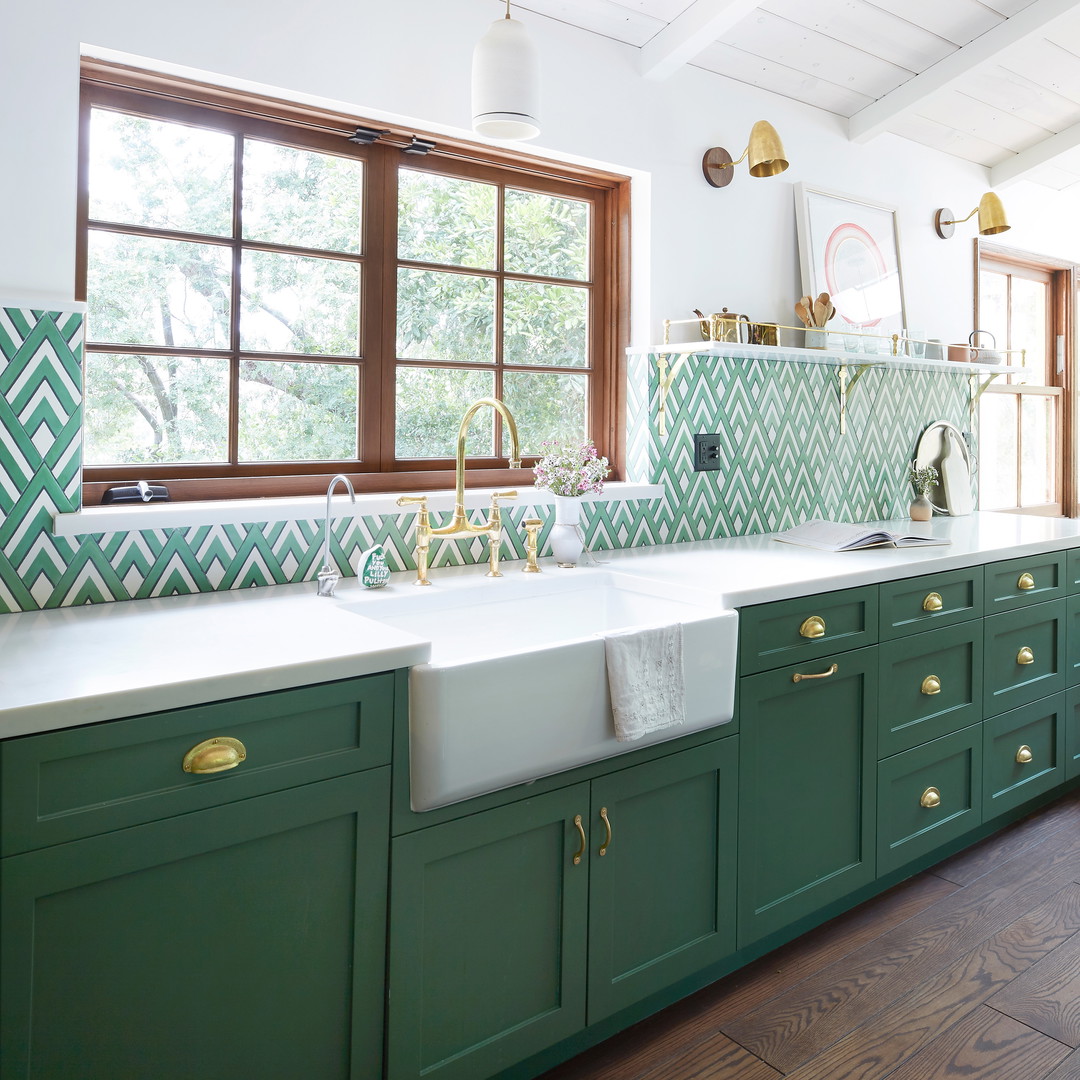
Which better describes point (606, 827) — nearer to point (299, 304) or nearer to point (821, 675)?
point (821, 675)

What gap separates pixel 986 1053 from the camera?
1.75 m

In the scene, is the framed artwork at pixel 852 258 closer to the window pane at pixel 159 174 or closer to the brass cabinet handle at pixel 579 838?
the window pane at pixel 159 174

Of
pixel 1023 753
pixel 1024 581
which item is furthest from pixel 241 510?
pixel 1023 753

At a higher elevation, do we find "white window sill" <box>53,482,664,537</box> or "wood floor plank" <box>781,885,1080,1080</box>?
"white window sill" <box>53,482,664,537</box>

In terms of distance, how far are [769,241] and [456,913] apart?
2.25 meters

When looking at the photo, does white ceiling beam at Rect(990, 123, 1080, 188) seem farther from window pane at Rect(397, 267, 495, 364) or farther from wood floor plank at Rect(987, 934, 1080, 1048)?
wood floor plank at Rect(987, 934, 1080, 1048)

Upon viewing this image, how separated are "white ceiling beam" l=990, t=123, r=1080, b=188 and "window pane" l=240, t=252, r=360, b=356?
284 cm

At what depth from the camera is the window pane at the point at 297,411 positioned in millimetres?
2010

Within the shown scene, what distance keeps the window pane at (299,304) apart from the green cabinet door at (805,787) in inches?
49.2

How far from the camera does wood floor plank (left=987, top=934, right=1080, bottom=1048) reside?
1.83 metres

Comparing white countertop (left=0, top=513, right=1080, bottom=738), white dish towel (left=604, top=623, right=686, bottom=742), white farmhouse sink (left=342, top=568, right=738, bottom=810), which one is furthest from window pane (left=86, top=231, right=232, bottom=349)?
white dish towel (left=604, top=623, right=686, bottom=742)

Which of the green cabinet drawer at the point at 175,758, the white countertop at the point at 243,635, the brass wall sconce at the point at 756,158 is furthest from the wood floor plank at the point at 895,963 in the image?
the brass wall sconce at the point at 756,158

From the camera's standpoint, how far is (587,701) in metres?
1.56

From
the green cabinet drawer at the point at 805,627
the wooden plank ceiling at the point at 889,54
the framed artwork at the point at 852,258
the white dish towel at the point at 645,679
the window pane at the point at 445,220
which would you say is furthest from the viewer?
the framed artwork at the point at 852,258
